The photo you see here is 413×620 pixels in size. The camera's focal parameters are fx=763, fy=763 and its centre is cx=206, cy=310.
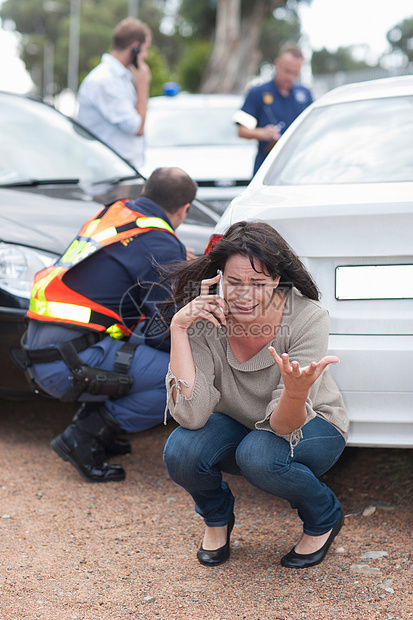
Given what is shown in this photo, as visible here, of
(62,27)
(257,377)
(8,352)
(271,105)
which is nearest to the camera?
(257,377)

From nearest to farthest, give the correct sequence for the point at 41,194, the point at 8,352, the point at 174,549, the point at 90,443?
the point at 174,549 < the point at 90,443 < the point at 8,352 < the point at 41,194

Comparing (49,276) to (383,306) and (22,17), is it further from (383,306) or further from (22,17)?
(22,17)

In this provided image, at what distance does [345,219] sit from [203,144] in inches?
173

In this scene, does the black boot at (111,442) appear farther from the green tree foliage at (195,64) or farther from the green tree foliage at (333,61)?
the green tree foliage at (333,61)

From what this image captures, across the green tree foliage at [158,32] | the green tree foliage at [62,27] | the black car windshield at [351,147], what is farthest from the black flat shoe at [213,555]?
the green tree foliage at [62,27]

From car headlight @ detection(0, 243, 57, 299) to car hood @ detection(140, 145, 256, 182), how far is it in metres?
2.16

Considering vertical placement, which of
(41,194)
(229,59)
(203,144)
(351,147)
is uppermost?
(351,147)

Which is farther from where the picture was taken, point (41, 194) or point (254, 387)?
point (41, 194)

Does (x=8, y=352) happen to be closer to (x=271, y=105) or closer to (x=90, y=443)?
(x=90, y=443)

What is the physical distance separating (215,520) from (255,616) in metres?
0.41

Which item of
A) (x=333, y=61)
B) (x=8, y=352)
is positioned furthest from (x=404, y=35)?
(x=8, y=352)

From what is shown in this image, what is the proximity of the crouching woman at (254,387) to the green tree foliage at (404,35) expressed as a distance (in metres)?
47.5

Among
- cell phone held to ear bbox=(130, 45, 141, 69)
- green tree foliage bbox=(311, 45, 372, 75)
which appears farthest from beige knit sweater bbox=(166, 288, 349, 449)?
green tree foliage bbox=(311, 45, 372, 75)

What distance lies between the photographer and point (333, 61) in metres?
56.1
